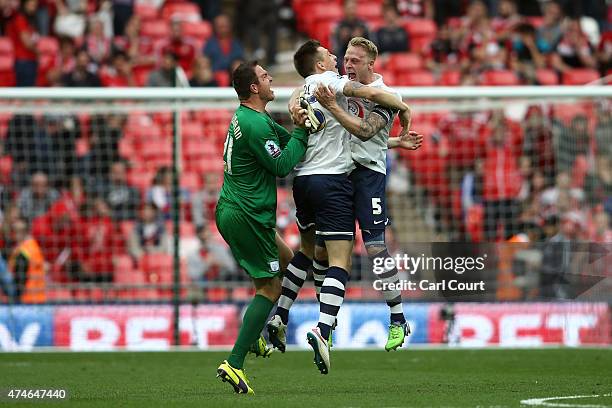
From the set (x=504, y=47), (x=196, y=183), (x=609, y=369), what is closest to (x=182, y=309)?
(x=196, y=183)

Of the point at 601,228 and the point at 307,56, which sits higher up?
the point at 307,56

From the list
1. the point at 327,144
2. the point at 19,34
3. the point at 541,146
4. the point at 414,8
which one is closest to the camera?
the point at 327,144

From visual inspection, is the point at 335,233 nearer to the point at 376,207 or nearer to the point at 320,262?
the point at 376,207

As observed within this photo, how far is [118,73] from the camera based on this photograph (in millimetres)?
19984

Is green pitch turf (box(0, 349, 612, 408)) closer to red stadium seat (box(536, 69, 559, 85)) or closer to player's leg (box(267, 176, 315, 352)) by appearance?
player's leg (box(267, 176, 315, 352))

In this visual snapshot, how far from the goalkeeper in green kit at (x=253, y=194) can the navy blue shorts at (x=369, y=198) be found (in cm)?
59

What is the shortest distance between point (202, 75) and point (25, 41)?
3086 millimetres

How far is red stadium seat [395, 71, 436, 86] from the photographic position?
67.5 ft

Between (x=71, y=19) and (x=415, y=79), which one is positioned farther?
(x=71, y=19)

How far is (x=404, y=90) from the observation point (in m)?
15.1

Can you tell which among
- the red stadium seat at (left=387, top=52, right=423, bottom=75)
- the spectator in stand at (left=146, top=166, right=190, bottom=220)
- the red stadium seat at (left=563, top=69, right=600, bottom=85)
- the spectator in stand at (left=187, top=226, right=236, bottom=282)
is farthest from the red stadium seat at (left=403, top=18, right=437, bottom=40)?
the spectator in stand at (left=187, top=226, right=236, bottom=282)

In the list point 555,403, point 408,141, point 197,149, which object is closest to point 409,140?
point 408,141

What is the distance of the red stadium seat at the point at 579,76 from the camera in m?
21.1

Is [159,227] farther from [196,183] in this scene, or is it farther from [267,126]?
[267,126]
